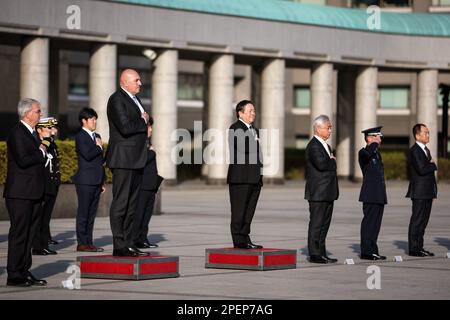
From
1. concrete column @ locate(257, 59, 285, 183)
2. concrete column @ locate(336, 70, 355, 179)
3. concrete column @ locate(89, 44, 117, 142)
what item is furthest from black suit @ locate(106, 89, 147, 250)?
concrete column @ locate(336, 70, 355, 179)

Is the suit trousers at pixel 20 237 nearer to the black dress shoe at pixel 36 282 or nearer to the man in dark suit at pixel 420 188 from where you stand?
the black dress shoe at pixel 36 282

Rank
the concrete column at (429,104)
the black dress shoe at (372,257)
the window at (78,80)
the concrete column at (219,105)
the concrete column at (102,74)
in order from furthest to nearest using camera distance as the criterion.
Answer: the window at (78,80) < the concrete column at (429,104) < the concrete column at (219,105) < the concrete column at (102,74) < the black dress shoe at (372,257)

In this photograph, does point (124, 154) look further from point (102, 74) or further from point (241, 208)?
point (102, 74)

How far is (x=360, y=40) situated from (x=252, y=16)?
7.54m

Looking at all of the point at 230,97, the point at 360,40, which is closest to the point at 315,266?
the point at 230,97

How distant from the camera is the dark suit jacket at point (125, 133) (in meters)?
14.7

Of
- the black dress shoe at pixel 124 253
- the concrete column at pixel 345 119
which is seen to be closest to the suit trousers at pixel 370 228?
the black dress shoe at pixel 124 253

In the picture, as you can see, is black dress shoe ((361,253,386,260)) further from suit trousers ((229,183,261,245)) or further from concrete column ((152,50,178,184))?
concrete column ((152,50,178,184))

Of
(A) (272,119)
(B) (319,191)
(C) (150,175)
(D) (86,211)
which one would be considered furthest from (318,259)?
(A) (272,119)

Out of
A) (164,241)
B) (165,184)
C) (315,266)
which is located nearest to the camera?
(315,266)

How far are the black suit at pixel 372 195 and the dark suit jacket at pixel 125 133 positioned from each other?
502 cm

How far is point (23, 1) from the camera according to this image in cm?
4162
